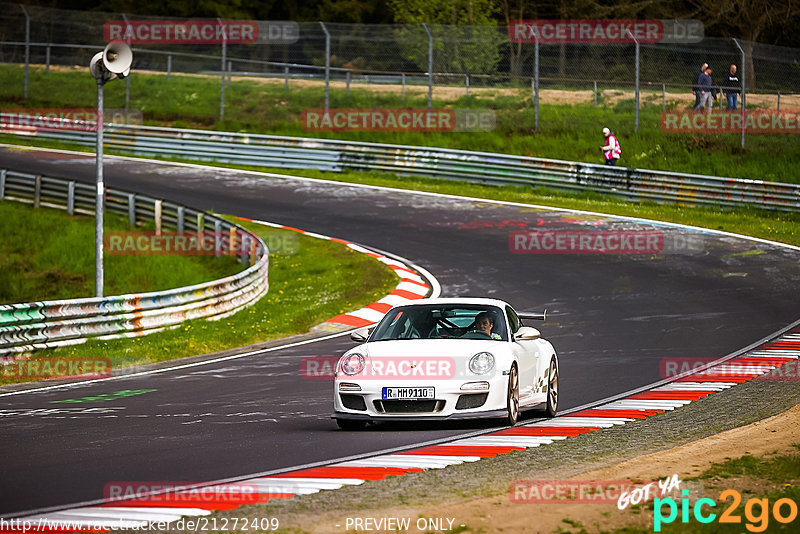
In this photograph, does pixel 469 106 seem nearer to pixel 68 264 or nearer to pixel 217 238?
pixel 217 238

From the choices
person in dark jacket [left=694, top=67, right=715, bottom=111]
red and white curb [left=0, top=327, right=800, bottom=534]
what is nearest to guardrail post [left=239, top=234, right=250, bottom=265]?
red and white curb [left=0, top=327, right=800, bottom=534]

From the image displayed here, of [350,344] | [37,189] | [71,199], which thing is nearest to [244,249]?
[350,344]

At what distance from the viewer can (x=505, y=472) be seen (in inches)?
318

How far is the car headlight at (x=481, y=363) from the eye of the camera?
999cm

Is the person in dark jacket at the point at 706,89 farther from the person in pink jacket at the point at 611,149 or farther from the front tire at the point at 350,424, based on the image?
the front tire at the point at 350,424

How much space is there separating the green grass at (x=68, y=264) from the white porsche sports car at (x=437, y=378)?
14.7 meters

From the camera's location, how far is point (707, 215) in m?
28.6

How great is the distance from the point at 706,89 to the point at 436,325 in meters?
23.1

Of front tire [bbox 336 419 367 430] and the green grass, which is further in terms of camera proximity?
the green grass

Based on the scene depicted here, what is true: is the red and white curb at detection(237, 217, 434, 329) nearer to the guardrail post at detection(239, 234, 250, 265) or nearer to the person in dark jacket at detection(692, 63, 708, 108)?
the guardrail post at detection(239, 234, 250, 265)

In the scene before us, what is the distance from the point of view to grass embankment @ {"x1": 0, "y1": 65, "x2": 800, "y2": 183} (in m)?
32.5

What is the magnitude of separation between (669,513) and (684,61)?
27.3m

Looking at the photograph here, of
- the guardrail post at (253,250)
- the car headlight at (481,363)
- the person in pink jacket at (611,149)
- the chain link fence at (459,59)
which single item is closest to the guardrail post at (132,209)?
the guardrail post at (253,250)

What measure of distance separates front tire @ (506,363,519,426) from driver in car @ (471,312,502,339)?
1.89ft
